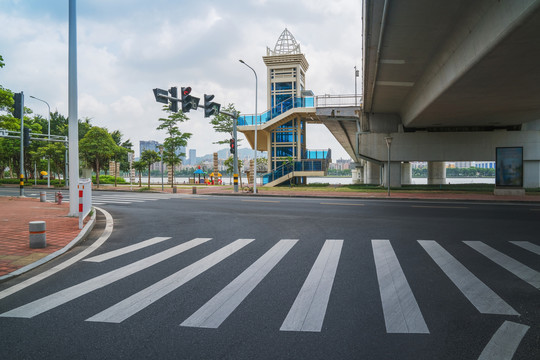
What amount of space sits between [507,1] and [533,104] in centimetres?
1265

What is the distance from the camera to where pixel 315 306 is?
13.3ft

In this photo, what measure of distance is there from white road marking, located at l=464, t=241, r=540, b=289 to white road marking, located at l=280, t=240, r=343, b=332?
276 centimetres

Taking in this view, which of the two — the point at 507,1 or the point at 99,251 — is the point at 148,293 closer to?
the point at 99,251

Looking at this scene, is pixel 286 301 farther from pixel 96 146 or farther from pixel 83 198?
pixel 96 146

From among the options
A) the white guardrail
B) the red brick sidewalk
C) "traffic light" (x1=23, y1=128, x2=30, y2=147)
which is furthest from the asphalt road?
"traffic light" (x1=23, y1=128, x2=30, y2=147)

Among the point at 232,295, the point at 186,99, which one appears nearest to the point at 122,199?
the point at 186,99

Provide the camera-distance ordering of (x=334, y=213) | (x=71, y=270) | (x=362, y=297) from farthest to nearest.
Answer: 1. (x=334, y=213)
2. (x=71, y=270)
3. (x=362, y=297)

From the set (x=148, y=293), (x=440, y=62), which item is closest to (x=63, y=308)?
(x=148, y=293)

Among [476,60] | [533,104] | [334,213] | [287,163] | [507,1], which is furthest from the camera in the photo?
[287,163]

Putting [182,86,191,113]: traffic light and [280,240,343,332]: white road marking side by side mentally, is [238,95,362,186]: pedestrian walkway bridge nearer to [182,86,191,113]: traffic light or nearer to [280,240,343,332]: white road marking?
[182,86,191,113]: traffic light

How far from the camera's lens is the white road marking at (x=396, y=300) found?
11.6 feet

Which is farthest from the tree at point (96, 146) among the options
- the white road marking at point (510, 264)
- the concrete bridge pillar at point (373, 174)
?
the white road marking at point (510, 264)

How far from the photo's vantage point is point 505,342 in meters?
3.19

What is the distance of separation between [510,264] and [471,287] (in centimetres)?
180
